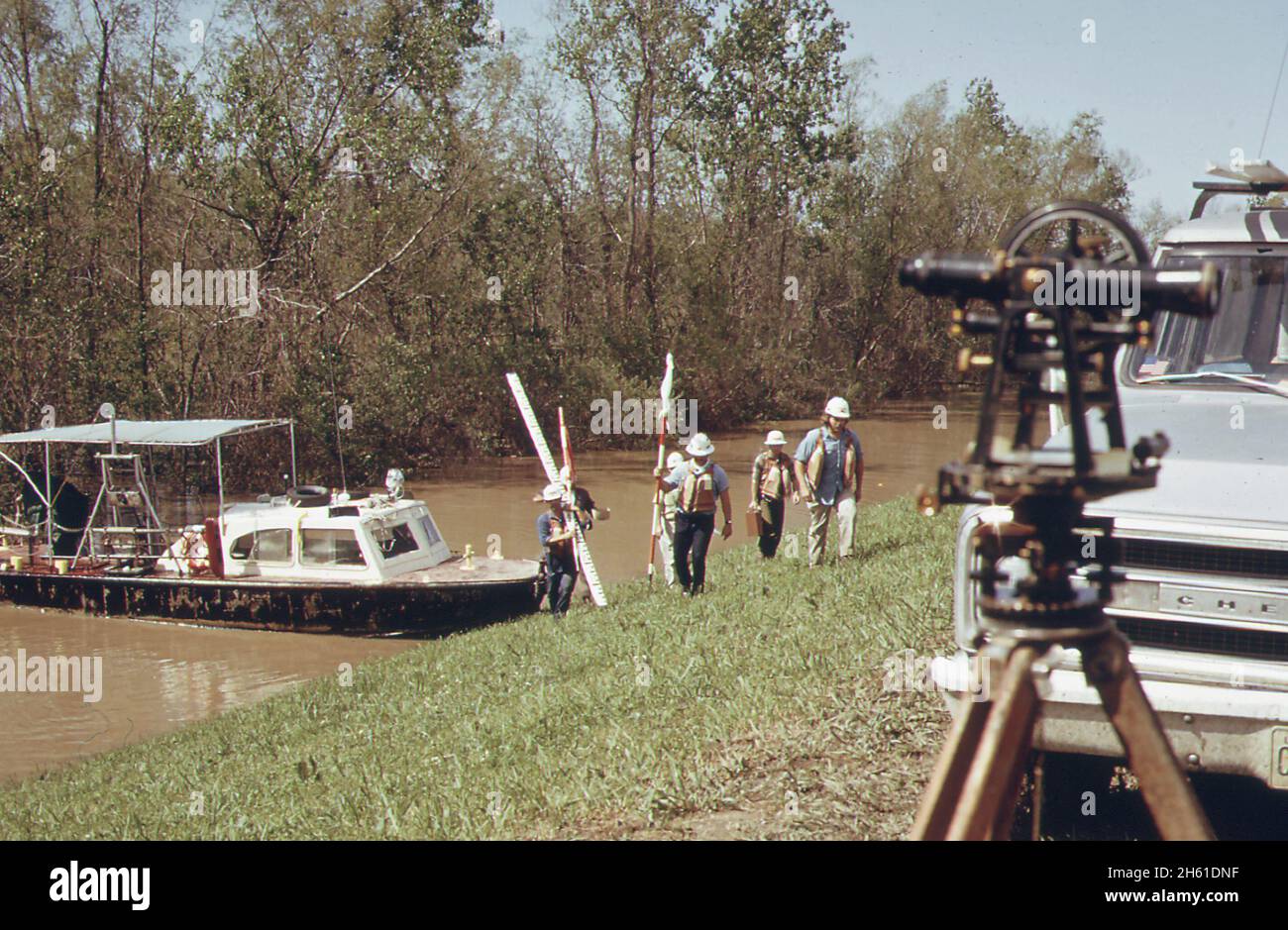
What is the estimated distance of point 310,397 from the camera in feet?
108

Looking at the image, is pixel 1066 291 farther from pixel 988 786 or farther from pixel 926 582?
pixel 926 582

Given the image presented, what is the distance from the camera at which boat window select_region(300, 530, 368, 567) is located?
61.2 ft

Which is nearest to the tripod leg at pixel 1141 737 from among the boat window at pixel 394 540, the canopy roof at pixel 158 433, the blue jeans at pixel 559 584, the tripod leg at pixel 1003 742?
the tripod leg at pixel 1003 742

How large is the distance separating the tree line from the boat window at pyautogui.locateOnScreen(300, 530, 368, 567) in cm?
983

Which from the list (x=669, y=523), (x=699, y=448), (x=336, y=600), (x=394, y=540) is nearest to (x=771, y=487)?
(x=699, y=448)

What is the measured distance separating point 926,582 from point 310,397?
25.9 m

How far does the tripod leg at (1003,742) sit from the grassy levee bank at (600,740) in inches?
95.3

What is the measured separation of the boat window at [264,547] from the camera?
19078mm

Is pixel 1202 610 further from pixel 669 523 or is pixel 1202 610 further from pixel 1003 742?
pixel 669 523

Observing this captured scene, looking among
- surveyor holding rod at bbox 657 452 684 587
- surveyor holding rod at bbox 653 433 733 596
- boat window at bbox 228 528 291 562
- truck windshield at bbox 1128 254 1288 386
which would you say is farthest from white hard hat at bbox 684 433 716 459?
boat window at bbox 228 528 291 562

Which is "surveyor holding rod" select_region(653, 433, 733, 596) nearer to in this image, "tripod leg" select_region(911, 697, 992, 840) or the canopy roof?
the canopy roof

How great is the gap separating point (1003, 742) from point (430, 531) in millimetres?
17757

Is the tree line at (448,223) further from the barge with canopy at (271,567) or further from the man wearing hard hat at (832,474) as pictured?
the man wearing hard hat at (832,474)
